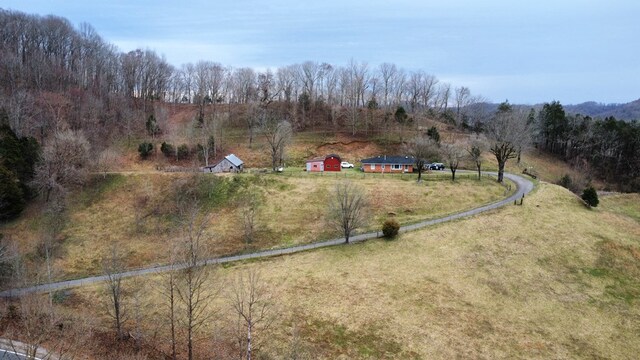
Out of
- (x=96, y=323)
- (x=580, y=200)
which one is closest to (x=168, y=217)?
(x=96, y=323)

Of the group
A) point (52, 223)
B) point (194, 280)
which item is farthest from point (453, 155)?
point (52, 223)

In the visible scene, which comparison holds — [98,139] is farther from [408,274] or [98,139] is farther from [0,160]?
[408,274]

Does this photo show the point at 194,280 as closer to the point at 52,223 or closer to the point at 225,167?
the point at 52,223

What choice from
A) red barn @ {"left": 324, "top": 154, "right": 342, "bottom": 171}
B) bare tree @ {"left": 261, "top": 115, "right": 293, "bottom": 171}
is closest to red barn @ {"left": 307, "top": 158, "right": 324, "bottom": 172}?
red barn @ {"left": 324, "top": 154, "right": 342, "bottom": 171}

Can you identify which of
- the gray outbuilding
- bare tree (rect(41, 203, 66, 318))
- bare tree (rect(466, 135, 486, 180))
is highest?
bare tree (rect(466, 135, 486, 180))

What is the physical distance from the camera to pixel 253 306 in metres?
30.4

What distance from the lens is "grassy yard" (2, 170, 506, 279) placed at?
41.8 meters

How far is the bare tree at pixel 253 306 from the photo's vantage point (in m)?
27.5

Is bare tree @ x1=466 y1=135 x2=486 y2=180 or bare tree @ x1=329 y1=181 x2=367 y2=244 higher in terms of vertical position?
bare tree @ x1=466 y1=135 x2=486 y2=180

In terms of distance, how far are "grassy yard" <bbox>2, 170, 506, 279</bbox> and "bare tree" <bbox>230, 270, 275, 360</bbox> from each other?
885cm

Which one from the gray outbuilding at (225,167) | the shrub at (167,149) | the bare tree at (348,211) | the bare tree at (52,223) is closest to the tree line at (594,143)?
the bare tree at (348,211)

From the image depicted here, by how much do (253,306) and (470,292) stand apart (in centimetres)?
1725

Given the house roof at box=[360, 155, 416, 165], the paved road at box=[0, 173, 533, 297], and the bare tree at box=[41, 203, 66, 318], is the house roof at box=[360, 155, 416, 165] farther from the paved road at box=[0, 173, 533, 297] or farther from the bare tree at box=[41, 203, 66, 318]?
the bare tree at box=[41, 203, 66, 318]

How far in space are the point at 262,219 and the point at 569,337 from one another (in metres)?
31.1
